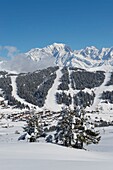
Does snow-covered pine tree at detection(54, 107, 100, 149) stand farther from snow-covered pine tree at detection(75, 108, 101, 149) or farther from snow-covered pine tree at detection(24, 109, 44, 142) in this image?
snow-covered pine tree at detection(24, 109, 44, 142)

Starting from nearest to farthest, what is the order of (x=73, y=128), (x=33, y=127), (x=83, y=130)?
(x=73, y=128)
(x=83, y=130)
(x=33, y=127)

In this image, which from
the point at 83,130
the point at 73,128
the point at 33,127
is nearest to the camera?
the point at 73,128

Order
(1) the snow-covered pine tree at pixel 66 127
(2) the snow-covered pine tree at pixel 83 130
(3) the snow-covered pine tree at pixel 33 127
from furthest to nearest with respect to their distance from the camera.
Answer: (3) the snow-covered pine tree at pixel 33 127, (2) the snow-covered pine tree at pixel 83 130, (1) the snow-covered pine tree at pixel 66 127

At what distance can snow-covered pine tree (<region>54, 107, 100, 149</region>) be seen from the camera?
5156cm

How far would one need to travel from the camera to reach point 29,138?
204ft

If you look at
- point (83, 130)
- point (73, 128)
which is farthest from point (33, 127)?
point (73, 128)

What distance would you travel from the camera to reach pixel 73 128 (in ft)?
170

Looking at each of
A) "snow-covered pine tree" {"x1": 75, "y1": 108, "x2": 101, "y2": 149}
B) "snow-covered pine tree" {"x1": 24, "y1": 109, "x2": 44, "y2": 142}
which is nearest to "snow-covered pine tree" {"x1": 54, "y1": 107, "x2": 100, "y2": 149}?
"snow-covered pine tree" {"x1": 75, "y1": 108, "x2": 101, "y2": 149}

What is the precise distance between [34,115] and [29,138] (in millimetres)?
5311

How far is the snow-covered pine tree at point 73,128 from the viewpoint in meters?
51.6

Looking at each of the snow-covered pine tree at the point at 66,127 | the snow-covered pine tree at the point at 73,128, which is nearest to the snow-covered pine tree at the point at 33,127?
the snow-covered pine tree at the point at 73,128

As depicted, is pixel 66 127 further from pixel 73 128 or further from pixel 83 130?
pixel 83 130

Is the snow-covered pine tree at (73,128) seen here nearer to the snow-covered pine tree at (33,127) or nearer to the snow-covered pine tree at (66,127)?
the snow-covered pine tree at (66,127)

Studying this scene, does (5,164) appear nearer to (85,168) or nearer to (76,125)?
(85,168)
